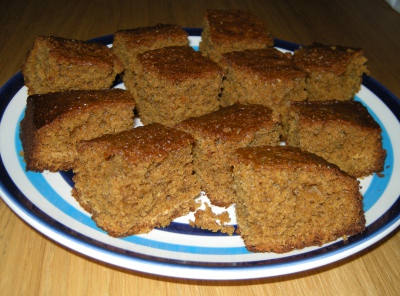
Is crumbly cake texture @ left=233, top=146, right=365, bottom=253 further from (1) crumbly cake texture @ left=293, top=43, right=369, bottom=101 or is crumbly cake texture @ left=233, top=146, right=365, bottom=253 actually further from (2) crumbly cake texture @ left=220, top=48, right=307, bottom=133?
(1) crumbly cake texture @ left=293, top=43, right=369, bottom=101

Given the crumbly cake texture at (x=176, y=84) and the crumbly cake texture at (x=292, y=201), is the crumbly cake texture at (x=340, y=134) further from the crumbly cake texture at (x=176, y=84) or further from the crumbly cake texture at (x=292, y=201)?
the crumbly cake texture at (x=176, y=84)

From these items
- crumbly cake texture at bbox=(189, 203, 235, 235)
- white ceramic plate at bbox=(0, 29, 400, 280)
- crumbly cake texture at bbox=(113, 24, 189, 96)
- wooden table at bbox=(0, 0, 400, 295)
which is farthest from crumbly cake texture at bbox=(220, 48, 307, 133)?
wooden table at bbox=(0, 0, 400, 295)

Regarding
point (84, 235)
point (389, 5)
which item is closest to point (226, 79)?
point (84, 235)

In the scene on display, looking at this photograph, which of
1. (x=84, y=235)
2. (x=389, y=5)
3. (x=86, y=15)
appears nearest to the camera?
(x=84, y=235)

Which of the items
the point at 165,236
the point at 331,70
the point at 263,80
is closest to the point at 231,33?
the point at 263,80

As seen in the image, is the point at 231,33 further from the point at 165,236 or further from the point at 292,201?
the point at 165,236

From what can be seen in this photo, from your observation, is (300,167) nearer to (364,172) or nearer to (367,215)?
(367,215)
